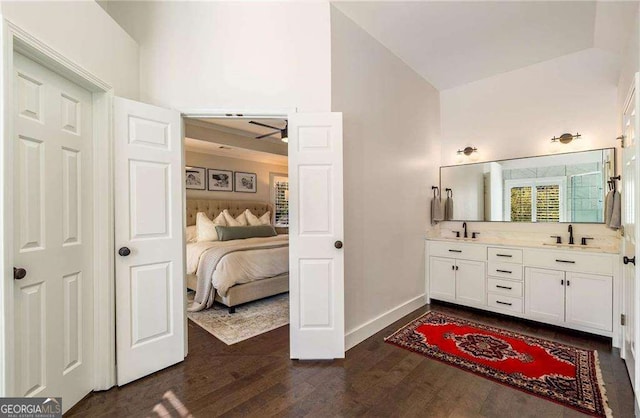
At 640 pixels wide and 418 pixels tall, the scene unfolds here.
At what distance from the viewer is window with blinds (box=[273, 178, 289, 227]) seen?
7.13m

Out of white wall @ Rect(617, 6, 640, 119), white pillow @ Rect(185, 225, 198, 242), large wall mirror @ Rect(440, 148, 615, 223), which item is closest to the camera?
white wall @ Rect(617, 6, 640, 119)

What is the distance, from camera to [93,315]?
2023 mm

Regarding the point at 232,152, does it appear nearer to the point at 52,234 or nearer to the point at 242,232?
the point at 242,232

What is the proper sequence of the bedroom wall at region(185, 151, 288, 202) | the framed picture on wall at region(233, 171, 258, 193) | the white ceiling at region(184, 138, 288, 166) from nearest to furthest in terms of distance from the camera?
the white ceiling at region(184, 138, 288, 166)
the bedroom wall at region(185, 151, 288, 202)
the framed picture on wall at region(233, 171, 258, 193)

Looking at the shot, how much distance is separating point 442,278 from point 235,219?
3.95 metres

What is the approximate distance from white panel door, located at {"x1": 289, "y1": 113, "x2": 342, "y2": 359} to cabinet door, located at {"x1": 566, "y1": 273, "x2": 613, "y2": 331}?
2.34 meters

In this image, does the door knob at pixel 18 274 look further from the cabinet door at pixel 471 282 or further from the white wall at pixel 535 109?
the white wall at pixel 535 109

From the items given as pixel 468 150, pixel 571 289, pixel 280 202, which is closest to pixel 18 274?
pixel 571 289

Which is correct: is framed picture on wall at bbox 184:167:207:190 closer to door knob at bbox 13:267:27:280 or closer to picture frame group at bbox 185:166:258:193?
picture frame group at bbox 185:166:258:193

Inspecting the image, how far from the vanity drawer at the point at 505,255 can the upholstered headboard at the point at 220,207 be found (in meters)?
Answer: 4.64

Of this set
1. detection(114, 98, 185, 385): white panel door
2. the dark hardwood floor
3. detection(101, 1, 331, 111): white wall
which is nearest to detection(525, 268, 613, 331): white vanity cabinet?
the dark hardwood floor

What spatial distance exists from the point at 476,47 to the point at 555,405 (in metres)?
3.28

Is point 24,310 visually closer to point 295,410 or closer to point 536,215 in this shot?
point 295,410

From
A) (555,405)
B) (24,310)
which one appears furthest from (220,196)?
(555,405)
